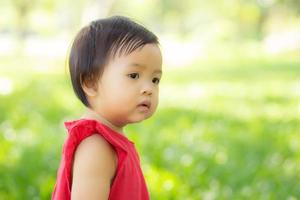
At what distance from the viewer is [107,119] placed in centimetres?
248

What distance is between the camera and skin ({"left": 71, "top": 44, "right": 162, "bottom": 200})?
2291 millimetres

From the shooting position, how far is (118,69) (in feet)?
7.91

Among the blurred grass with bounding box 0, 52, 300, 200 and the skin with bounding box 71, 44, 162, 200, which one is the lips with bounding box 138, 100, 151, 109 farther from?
the blurred grass with bounding box 0, 52, 300, 200

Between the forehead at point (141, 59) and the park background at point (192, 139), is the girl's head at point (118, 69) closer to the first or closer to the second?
the forehead at point (141, 59)

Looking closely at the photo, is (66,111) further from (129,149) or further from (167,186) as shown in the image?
(129,149)

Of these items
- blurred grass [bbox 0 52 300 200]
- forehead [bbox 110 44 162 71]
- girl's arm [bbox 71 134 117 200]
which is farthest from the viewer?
blurred grass [bbox 0 52 300 200]

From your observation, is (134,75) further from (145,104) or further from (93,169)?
(93,169)

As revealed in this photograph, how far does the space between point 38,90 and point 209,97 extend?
2956mm

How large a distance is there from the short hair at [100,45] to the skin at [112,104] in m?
0.02

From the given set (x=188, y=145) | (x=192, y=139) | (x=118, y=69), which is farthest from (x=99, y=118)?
(x=192, y=139)

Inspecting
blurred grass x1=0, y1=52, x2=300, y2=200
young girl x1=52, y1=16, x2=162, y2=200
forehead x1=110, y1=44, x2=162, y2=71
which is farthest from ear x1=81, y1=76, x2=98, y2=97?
blurred grass x1=0, y1=52, x2=300, y2=200

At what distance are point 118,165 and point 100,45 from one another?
0.44 metres

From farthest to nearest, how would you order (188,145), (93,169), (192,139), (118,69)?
1. (192,139)
2. (188,145)
3. (118,69)
4. (93,169)

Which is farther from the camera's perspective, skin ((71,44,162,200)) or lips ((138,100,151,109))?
lips ((138,100,151,109))
